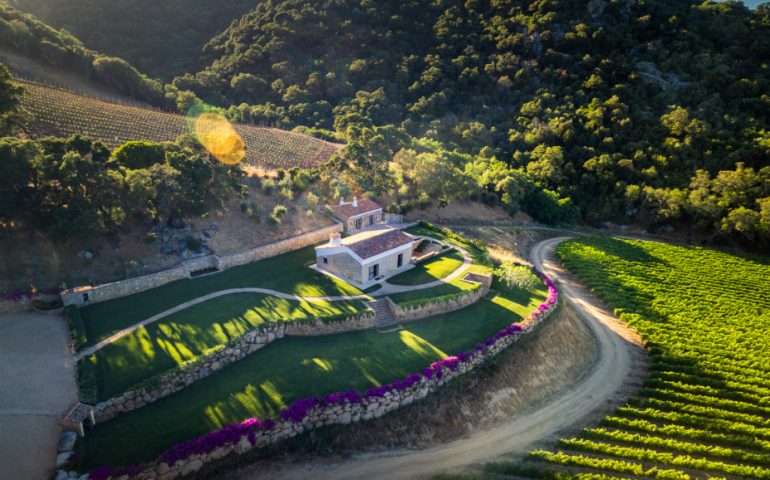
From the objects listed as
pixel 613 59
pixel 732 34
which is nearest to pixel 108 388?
pixel 613 59

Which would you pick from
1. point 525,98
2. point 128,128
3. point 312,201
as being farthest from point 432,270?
point 525,98

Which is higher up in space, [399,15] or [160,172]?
[399,15]

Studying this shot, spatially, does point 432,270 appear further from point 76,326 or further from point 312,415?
point 76,326

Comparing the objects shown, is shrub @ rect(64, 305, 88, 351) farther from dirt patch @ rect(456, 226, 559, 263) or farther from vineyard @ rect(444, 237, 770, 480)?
dirt patch @ rect(456, 226, 559, 263)

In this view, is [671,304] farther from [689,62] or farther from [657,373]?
[689,62]

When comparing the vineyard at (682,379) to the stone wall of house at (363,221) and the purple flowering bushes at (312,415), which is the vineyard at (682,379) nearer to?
the purple flowering bushes at (312,415)

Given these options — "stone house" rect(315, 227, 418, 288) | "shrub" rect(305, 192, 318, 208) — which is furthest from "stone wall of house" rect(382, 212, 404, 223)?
"stone house" rect(315, 227, 418, 288)
